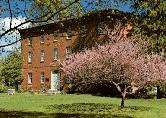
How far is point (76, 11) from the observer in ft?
47.0

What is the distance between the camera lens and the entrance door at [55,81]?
203 feet

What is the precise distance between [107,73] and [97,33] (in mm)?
24512

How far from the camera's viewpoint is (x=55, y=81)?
205 feet

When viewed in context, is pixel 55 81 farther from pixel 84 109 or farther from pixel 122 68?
pixel 84 109

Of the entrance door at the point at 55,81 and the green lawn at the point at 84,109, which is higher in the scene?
the entrance door at the point at 55,81

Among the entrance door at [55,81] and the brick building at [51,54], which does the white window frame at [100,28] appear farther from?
the entrance door at [55,81]

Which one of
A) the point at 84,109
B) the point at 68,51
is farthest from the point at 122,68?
the point at 68,51

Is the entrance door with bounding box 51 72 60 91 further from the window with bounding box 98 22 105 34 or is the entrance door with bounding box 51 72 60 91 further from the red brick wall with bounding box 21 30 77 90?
the window with bounding box 98 22 105 34

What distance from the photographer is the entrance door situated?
203 ft

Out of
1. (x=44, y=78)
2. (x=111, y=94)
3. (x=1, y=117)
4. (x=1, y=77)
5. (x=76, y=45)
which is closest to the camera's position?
(x=1, y=117)

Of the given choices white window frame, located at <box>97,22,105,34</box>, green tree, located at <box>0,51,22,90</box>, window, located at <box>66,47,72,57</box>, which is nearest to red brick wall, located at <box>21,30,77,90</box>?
window, located at <box>66,47,72,57</box>

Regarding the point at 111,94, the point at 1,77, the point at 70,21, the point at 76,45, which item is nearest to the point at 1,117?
the point at 70,21

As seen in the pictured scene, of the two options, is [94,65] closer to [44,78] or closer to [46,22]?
[46,22]

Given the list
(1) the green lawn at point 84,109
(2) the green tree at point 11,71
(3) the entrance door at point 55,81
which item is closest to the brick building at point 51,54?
(3) the entrance door at point 55,81
